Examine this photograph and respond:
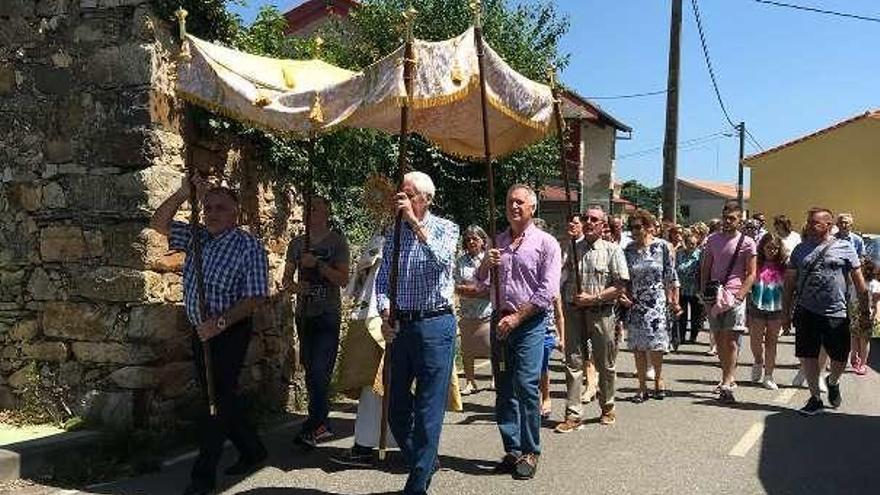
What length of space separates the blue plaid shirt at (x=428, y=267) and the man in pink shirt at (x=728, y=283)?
4437 millimetres

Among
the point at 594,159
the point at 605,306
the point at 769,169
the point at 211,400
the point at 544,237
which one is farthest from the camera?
the point at 594,159

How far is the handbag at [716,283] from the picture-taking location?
8.75 m

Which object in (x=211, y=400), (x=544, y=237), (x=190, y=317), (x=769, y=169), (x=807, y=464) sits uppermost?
(x=769, y=169)

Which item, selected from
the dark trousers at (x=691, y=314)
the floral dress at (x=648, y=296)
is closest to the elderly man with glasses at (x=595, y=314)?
the floral dress at (x=648, y=296)

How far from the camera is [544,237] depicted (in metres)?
5.83

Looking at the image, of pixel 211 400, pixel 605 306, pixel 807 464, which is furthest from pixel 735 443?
pixel 211 400

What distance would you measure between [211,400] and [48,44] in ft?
11.1

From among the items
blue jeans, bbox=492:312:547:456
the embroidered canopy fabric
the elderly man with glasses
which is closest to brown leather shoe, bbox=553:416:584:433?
the elderly man with glasses

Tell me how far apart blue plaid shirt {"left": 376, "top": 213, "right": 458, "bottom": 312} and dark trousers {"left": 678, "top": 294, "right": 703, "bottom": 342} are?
8.37 m

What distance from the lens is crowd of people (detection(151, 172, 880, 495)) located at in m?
5.07

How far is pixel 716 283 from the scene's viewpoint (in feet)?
29.0

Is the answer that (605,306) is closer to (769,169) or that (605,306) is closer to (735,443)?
(735,443)

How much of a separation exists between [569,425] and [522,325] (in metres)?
1.84

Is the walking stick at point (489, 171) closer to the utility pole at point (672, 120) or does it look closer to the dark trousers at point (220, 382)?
the dark trousers at point (220, 382)
